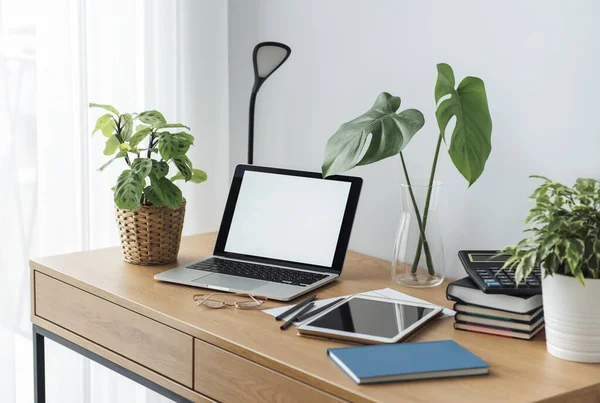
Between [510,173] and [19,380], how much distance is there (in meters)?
1.27

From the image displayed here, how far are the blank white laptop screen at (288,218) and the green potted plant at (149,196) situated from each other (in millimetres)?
133

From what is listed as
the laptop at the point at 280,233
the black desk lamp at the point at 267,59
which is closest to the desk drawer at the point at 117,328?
the laptop at the point at 280,233

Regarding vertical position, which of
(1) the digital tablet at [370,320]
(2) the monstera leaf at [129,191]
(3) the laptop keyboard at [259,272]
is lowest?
(1) the digital tablet at [370,320]

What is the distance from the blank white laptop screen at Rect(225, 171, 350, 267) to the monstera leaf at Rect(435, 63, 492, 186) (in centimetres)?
36

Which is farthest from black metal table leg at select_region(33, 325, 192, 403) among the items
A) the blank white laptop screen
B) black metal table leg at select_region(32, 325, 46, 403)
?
the blank white laptop screen

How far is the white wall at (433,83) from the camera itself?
133cm

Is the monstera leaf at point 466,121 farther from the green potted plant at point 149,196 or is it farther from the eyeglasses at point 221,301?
the green potted plant at point 149,196

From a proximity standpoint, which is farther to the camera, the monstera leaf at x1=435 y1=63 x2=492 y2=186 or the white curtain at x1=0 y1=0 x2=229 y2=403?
the white curtain at x1=0 y1=0 x2=229 y2=403

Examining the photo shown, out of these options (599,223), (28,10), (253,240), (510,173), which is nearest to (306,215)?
Result: (253,240)

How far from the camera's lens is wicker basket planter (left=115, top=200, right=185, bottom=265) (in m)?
1.55

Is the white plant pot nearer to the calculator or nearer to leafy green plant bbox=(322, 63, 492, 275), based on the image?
the calculator

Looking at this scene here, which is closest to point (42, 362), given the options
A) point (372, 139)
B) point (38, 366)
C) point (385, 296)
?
point (38, 366)

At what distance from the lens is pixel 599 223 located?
1.03 metres

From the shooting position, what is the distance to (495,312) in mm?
1163
